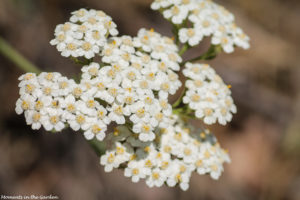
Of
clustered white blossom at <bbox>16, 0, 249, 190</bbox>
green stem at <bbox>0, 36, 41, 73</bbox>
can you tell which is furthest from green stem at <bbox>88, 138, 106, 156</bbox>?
green stem at <bbox>0, 36, 41, 73</bbox>

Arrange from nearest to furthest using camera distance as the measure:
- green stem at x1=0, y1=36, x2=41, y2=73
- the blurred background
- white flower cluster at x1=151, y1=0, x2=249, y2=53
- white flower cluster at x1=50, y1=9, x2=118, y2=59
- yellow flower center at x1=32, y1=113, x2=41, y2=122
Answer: yellow flower center at x1=32, y1=113, x2=41, y2=122 < white flower cluster at x1=50, y1=9, x2=118, y2=59 < white flower cluster at x1=151, y1=0, x2=249, y2=53 < green stem at x1=0, y1=36, x2=41, y2=73 < the blurred background

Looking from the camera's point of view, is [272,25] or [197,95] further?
[272,25]

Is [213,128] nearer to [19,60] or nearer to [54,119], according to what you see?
[19,60]

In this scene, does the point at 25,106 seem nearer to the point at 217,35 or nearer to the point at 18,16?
the point at 217,35

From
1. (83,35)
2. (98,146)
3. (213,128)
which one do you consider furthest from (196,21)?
(213,128)

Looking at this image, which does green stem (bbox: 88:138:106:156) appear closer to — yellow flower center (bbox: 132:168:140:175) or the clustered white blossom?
the clustered white blossom

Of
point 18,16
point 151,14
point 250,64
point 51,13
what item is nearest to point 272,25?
point 250,64
